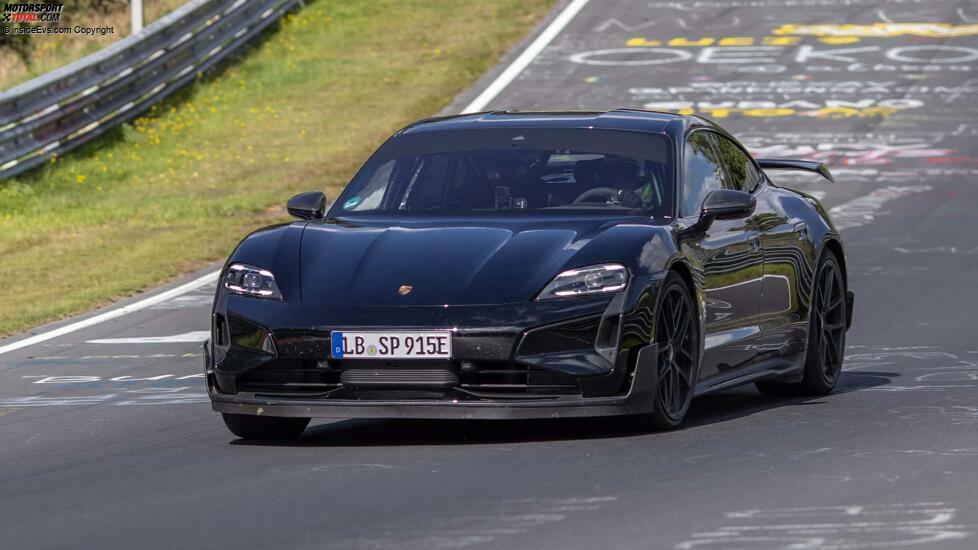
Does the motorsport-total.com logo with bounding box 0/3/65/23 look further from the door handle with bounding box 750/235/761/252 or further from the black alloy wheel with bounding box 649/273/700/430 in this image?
the black alloy wheel with bounding box 649/273/700/430

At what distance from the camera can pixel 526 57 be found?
30.6 metres

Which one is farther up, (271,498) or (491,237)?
(491,237)

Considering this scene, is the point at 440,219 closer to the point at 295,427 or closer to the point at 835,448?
the point at 295,427

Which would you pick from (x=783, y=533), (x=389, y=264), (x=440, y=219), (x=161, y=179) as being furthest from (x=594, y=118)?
(x=161, y=179)

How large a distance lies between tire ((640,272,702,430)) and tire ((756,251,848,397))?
1596 mm

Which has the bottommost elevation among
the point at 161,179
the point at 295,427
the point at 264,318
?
the point at 161,179

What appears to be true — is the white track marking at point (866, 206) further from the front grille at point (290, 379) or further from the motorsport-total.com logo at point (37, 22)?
the motorsport-total.com logo at point (37, 22)

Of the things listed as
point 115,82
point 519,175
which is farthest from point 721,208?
point 115,82

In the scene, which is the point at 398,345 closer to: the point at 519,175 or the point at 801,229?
the point at 519,175

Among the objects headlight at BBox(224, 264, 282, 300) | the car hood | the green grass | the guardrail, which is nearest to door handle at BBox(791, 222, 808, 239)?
the car hood

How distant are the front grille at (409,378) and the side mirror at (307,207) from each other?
145cm

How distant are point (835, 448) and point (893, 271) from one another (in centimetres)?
827

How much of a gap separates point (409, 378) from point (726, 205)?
1.77m

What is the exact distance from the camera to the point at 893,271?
1609 cm
